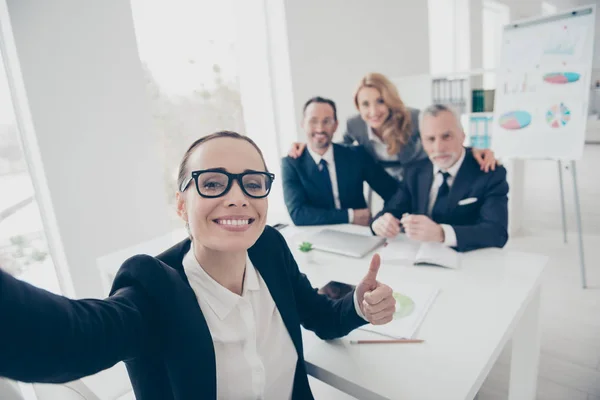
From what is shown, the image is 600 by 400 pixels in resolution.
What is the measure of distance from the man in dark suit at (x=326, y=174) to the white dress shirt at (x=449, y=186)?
1.42 feet

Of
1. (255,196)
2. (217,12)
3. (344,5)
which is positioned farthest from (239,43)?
(255,196)

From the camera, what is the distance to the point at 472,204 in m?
1.84

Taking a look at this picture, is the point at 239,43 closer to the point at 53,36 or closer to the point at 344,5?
the point at 344,5

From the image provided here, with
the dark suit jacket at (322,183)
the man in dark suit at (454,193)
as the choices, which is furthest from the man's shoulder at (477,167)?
the dark suit jacket at (322,183)

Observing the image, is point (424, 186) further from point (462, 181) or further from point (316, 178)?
point (316, 178)

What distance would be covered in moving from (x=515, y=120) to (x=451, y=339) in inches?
96.7

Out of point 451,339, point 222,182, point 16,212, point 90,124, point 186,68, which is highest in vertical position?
point 186,68

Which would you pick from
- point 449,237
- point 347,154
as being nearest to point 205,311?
point 449,237

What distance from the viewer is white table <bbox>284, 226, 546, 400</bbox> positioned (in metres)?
0.96

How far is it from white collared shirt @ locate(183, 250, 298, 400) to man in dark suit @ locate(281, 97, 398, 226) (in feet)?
4.10

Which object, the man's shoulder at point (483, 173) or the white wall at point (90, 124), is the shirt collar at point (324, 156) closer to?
the man's shoulder at point (483, 173)

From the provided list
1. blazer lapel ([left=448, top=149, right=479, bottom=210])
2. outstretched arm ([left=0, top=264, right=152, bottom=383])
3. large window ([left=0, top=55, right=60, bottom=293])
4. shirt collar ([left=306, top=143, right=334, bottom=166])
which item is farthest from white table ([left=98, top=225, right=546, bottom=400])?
large window ([left=0, top=55, right=60, bottom=293])

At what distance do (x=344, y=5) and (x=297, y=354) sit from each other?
148 inches

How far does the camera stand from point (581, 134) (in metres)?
2.68
